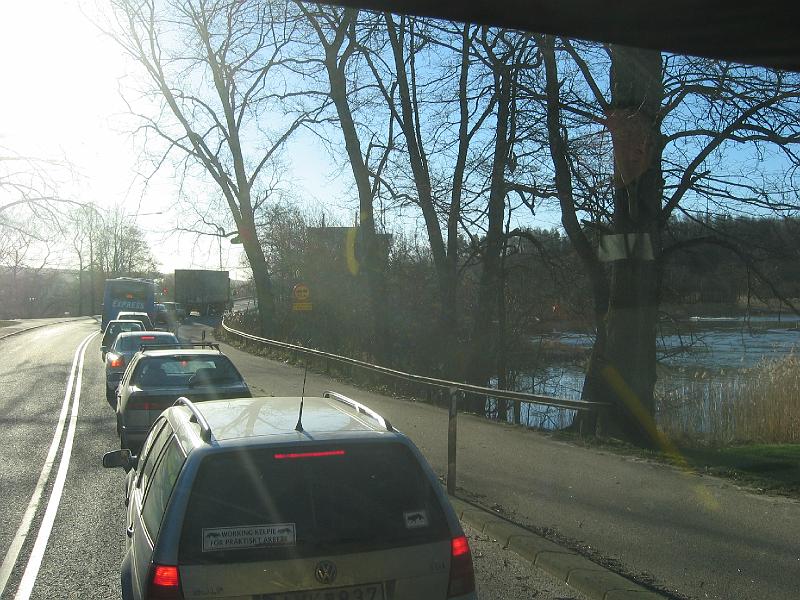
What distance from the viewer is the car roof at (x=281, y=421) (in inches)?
146

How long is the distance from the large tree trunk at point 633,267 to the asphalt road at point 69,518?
19.1 ft

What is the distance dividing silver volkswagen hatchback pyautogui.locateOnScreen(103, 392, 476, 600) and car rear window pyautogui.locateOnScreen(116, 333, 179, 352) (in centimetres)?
1451

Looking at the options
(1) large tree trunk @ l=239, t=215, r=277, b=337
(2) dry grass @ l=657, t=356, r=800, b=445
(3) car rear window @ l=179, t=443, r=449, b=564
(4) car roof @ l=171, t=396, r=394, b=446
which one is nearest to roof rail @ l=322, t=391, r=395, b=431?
(4) car roof @ l=171, t=396, r=394, b=446

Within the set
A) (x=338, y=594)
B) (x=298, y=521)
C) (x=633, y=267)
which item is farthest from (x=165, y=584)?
(x=633, y=267)

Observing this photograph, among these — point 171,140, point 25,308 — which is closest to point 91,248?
point 25,308

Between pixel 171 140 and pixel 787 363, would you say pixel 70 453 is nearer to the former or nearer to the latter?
pixel 787 363

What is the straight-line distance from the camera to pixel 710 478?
889 cm

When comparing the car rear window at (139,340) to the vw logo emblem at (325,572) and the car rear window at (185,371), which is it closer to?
the car rear window at (185,371)

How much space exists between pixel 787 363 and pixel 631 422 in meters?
4.70

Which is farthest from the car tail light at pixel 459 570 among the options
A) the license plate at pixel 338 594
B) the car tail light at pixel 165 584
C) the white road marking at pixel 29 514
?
the white road marking at pixel 29 514

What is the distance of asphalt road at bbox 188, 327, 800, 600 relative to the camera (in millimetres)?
5656

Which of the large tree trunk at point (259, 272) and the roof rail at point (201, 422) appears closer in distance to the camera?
the roof rail at point (201, 422)

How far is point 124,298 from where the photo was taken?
44.7m

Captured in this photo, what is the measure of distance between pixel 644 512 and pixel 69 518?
5477 mm
